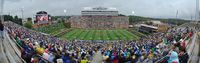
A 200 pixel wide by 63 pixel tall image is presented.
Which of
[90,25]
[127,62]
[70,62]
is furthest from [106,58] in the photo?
[90,25]

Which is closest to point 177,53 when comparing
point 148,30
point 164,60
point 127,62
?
point 164,60

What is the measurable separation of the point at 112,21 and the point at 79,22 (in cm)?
1388

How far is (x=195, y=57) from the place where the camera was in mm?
13781

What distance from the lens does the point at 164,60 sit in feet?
42.3

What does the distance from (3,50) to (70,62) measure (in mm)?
2417

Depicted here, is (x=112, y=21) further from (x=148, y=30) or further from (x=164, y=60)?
(x=164, y=60)

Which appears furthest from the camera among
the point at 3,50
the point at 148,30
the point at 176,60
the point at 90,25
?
the point at 90,25

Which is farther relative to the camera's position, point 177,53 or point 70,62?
point 70,62

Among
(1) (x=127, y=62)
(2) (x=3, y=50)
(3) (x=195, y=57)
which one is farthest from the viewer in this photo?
(1) (x=127, y=62)

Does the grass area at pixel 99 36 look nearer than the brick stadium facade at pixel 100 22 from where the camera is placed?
Yes

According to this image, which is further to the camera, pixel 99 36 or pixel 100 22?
pixel 100 22

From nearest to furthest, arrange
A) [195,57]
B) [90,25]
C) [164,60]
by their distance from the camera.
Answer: [164,60], [195,57], [90,25]

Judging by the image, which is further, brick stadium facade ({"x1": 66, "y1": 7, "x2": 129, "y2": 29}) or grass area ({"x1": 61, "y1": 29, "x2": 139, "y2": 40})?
brick stadium facade ({"x1": 66, "y1": 7, "x2": 129, "y2": 29})

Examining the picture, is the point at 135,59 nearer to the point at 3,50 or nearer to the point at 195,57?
the point at 195,57
